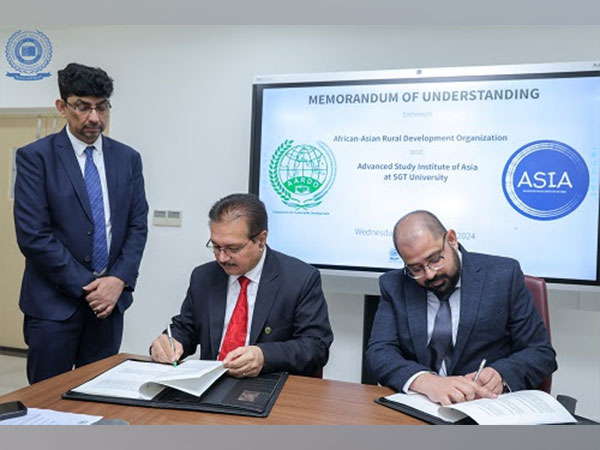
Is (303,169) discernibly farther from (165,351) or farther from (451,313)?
(165,351)

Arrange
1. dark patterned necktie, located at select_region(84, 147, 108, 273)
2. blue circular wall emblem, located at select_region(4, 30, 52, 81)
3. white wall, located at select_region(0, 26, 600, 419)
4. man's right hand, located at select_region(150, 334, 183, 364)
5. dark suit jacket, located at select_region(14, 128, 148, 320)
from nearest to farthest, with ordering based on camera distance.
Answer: man's right hand, located at select_region(150, 334, 183, 364)
dark suit jacket, located at select_region(14, 128, 148, 320)
dark patterned necktie, located at select_region(84, 147, 108, 273)
white wall, located at select_region(0, 26, 600, 419)
blue circular wall emblem, located at select_region(4, 30, 52, 81)

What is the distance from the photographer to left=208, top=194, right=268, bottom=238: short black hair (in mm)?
1562

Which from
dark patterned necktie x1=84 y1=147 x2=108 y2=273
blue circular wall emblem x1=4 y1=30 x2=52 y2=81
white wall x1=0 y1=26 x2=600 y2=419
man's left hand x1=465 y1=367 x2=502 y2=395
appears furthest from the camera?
blue circular wall emblem x1=4 y1=30 x2=52 y2=81

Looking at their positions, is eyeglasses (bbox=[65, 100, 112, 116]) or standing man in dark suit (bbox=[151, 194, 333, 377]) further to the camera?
eyeglasses (bbox=[65, 100, 112, 116])

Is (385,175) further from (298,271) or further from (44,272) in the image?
(44,272)

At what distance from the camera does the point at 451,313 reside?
154cm

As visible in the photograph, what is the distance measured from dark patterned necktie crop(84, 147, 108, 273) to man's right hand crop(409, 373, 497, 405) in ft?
4.36

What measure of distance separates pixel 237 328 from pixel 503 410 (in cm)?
85

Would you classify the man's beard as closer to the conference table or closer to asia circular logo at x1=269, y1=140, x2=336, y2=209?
the conference table

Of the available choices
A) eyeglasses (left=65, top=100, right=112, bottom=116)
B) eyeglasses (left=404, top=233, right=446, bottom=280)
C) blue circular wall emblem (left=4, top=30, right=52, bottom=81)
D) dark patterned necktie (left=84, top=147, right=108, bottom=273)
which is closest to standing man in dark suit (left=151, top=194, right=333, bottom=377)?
eyeglasses (left=404, top=233, right=446, bottom=280)

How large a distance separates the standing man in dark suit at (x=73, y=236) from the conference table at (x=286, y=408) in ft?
1.82

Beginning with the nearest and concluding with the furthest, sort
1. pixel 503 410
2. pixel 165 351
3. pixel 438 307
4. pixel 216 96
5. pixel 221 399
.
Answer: pixel 503 410
pixel 221 399
pixel 165 351
pixel 438 307
pixel 216 96

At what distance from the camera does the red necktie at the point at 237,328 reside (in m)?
1.56

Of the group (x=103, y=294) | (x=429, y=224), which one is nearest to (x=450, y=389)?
(x=429, y=224)
